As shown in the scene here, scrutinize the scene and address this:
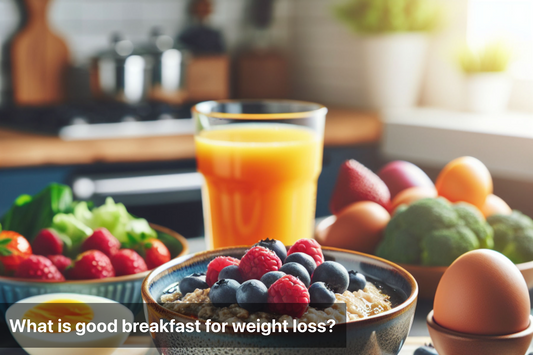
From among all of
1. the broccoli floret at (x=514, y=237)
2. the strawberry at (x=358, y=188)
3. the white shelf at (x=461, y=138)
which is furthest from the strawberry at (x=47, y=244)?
the white shelf at (x=461, y=138)

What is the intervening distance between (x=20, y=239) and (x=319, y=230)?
0.44 meters

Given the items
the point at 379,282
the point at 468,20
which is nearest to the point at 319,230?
the point at 379,282

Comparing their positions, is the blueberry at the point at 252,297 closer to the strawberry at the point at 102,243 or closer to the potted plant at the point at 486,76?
the strawberry at the point at 102,243

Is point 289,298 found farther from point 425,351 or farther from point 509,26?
point 509,26

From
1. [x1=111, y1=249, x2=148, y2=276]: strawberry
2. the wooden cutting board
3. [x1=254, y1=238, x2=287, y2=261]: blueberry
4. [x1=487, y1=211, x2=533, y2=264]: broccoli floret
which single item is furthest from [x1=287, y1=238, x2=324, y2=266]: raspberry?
Result: the wooden cutting board

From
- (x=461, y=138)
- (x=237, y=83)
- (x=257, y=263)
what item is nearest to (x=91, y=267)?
(x=257, y=263)

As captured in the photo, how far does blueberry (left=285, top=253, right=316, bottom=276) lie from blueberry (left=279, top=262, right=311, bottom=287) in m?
0.02

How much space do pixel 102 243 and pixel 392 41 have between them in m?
1.81

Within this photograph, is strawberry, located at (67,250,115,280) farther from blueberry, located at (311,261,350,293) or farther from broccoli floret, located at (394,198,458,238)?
broccoli floret, located at (394,198,458,238)

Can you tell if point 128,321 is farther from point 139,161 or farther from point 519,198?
point 519,198

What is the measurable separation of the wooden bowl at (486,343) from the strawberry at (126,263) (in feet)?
1.21

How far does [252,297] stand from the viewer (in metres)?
0.52

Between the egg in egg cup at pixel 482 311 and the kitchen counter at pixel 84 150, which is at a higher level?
the egg in egg cup at pixel 482 311

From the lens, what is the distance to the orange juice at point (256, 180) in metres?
0.94
